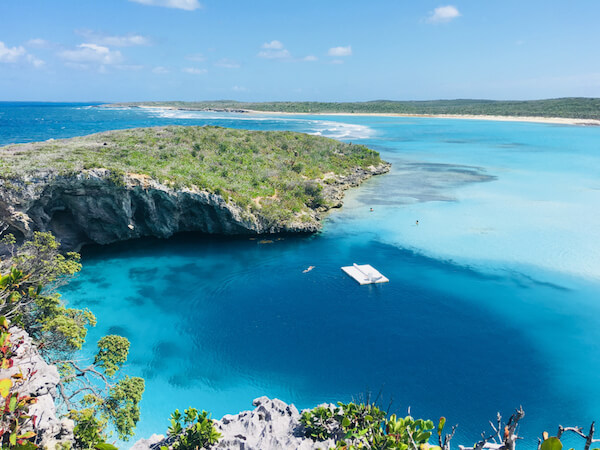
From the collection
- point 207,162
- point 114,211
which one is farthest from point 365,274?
point 207,162

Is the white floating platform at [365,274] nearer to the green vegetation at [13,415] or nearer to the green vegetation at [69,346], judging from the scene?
the green vegetation at [69,346]

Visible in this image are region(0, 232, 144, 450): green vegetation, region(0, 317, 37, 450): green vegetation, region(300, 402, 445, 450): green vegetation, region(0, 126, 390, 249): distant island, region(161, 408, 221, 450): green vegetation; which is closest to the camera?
region(0, 317, 37, 450): green vegetation

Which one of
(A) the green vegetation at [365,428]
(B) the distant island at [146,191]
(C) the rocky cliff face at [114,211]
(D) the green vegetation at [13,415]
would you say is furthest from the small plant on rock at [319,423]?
(C) the rocky cliff face at [114,211]

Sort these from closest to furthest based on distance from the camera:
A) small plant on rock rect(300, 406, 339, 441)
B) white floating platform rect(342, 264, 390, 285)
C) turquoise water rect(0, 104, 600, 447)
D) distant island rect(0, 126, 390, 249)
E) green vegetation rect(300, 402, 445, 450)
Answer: green vegetation rect(300, 402, 445, 450) < small plant on rock rect(300, 406, 339, 441) < turquoise water rect(0, 104, 600, 447) < white floating platform rect(342, 264, 390, 285) < distant island rect(0, 126, 390, 249)

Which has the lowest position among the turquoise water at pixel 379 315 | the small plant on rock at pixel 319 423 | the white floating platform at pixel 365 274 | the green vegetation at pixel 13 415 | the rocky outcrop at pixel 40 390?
the turquoise water at pixel 379 315

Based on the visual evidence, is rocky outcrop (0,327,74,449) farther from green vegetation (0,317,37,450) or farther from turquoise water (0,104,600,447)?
turquoise water (0,104,600,447)

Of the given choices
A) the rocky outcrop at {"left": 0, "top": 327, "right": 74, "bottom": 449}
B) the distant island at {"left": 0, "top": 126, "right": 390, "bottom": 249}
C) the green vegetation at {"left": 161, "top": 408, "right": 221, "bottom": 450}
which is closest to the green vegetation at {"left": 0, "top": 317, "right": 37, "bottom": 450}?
the rocky outcrop at {"left": 0, "top": 327, "right": 74, "bottom": 449}
